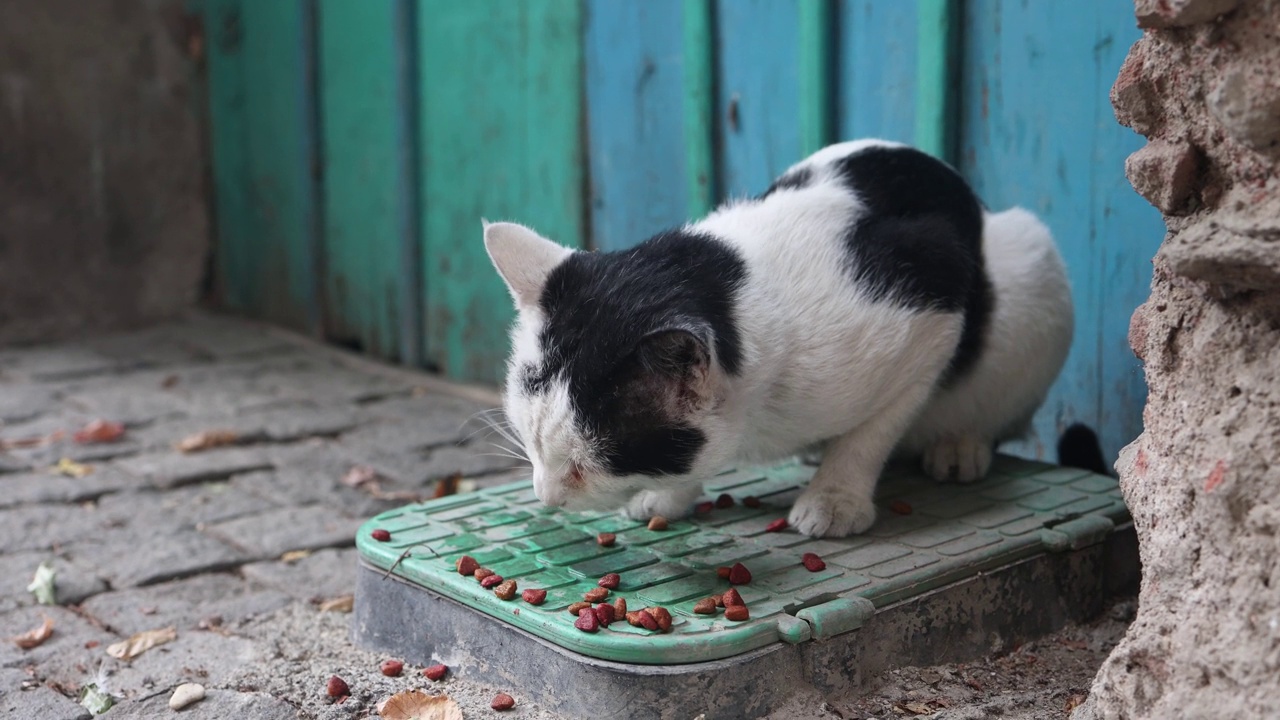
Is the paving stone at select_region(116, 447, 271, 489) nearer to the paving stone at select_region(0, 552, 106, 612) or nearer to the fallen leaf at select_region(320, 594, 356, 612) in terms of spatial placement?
the paving stone at select_region(0, 552, 106, 612)

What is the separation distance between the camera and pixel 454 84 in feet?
18.0

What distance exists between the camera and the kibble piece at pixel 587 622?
217 cm

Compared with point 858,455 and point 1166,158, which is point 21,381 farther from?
point 1166,158

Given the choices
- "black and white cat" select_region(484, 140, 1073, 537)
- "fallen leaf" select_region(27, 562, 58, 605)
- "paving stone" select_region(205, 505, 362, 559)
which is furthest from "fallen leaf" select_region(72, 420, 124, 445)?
"black and white cat" select_region(484, 140, 1073, 537)

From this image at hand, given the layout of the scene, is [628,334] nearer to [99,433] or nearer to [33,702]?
[33,702]

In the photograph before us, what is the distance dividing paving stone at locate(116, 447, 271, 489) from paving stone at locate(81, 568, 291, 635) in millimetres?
984

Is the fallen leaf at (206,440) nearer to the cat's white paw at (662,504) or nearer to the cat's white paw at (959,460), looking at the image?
the cat's white paw at (662,504)

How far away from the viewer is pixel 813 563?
247 cm

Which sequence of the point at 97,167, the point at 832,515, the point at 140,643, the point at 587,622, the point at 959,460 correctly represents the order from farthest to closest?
the point at 97,167, the point at 959,460, the point at 140,643, the point at 832,515, the point at 587,622

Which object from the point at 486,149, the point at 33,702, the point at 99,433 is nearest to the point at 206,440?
the point at 99,433

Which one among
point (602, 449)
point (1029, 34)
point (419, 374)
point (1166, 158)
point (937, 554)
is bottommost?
point (419, 374)

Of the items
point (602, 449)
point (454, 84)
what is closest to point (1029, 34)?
point (602, 449)

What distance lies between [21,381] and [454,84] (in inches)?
99.8

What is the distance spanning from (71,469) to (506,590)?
2.65m
